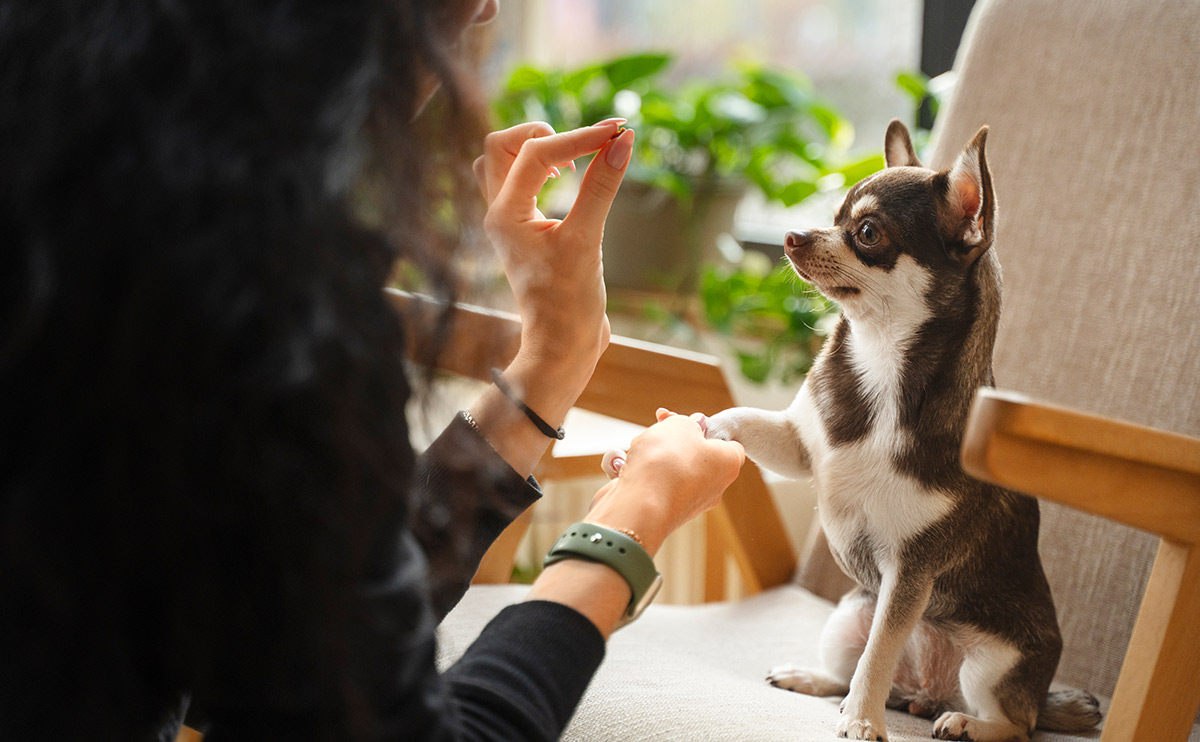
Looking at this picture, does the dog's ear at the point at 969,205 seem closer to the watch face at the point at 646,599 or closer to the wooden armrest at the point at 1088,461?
the wooden armrest at the point at 1088,461

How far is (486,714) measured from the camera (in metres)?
0.53

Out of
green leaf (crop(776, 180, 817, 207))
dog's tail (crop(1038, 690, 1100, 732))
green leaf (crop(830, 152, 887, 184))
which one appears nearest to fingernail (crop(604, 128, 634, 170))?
dog's tail (crop(1038, 690, 1100, 732))

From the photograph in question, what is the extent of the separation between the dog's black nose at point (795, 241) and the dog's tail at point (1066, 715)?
46 cm

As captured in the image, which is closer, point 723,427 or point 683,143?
point 723,427

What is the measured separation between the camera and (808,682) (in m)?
0.87

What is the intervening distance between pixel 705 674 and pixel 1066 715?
1.04ft

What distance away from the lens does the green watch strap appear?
23.5 inches

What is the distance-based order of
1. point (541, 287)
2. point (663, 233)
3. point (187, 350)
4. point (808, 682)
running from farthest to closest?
1. point (663, 233)
2. point (808, 682)
3. point (541, 287)
4. point (187, 350)

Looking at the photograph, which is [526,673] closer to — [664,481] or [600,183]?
[664,481]

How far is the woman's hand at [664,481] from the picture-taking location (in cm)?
63

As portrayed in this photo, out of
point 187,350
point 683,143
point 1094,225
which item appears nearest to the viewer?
point 187,350

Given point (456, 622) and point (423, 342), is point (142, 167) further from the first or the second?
point (456, 622)

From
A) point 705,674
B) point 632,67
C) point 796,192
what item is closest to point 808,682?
point 705,674

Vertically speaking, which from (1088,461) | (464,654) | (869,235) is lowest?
(464,654)
